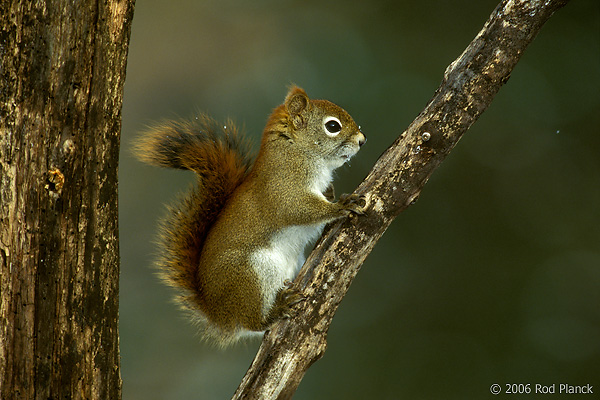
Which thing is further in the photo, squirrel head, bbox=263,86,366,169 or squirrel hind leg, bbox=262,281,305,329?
squirrel head, bbox=263,86,366,169

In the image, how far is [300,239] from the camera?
2156mm

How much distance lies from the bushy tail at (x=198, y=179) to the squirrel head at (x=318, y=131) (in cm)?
20

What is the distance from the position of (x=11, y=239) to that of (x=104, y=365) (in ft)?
1.38

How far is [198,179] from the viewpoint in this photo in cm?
219

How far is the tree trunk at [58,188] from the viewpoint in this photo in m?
1.42

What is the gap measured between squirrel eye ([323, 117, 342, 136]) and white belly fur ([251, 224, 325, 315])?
36 cm

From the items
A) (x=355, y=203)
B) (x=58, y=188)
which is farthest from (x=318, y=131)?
(x=58, y=188)

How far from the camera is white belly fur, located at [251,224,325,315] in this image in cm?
203

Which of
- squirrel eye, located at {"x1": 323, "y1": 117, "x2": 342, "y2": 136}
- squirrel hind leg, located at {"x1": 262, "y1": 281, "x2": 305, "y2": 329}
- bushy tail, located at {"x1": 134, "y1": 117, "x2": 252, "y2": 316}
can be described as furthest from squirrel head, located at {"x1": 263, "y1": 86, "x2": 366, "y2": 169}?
squirrel hind leg, located at {"x1": 262, "y1": 281, "x2": 305, "y2": 329}

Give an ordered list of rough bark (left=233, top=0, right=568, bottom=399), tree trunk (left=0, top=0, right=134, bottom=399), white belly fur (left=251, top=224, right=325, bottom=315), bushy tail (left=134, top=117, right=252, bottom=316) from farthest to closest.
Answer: bushy tail (left=134, top=117, right=252, bottom=316)
white belly fur (left=251, top=224, right=325, bottom=315)
rough bark (left=233, top=0, right=568, bottom=399)
tree trunk (left=0, top=0, right=134, bottom=399)

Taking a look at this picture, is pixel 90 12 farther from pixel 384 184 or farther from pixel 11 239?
pixel 384 184

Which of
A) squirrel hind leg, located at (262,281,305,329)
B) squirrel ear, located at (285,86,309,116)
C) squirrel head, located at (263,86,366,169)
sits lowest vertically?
squirrel hind leg, located at (262,281,305,329)

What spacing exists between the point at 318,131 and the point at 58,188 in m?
1.01

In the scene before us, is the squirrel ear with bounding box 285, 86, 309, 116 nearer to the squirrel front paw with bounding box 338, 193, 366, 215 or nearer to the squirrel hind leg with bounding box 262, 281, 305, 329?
the squirrel front paw with bounding box 338, 193, 366, 215
